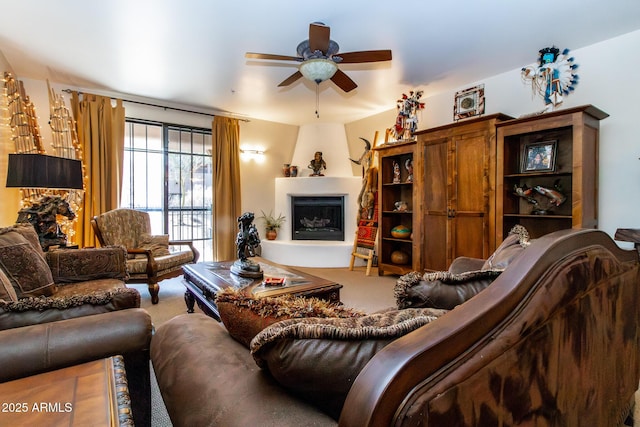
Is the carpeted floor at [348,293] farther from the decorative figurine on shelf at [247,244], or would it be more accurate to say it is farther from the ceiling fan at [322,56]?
the ceiling fan at [322,56]

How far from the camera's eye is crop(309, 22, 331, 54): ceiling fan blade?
7.46 feet

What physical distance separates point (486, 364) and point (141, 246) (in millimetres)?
4037

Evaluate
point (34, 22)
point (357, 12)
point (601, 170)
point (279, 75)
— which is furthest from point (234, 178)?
point (601, 170)

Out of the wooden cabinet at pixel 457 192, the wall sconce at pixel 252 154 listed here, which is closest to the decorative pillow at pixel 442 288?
the wooden cabinet at pixel 457 192

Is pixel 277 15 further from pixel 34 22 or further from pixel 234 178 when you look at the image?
pixel 234 178

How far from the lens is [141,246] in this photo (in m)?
3.74

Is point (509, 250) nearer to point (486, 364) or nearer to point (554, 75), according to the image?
point (486, 364)

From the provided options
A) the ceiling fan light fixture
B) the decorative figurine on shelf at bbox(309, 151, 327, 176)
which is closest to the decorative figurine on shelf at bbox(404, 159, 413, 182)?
the decorative figurine on shelf at bbox(309, 151, 327, 176)

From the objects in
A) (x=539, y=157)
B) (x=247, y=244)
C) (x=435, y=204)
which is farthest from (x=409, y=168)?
(x=247, y=244)

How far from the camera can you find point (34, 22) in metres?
2.59

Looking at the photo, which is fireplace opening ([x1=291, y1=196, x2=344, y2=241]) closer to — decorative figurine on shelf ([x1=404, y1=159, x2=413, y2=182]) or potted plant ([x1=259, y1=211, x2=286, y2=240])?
potted plant ([x1=259, y1=211, x2=286, y2=240])

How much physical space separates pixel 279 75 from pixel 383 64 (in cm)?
120

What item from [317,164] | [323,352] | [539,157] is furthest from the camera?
[317,164]

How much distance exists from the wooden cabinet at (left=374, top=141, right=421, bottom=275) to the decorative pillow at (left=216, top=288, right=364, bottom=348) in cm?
361
